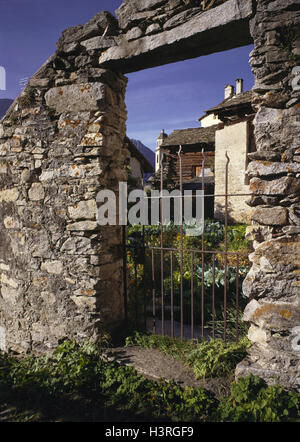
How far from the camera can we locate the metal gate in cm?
295

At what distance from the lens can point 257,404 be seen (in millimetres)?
2104

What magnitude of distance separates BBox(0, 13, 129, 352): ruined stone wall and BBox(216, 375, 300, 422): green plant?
152 centimetres

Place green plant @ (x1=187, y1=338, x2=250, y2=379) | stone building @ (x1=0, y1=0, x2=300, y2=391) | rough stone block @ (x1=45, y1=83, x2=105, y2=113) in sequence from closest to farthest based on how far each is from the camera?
stone building @ (x1=0, y1=0, x2=300, y2=391) < green plant @ (x1=187, y1=338, x2=250, y2=379) < rough stone block @ (x1=45, y1=83, x2=105, y2=113)

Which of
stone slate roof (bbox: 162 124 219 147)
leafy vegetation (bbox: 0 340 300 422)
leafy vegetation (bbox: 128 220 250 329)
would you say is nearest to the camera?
leafy vegetation (bbox: 0 340 300 422)

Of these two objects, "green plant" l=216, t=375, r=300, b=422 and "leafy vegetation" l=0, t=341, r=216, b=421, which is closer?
"green plant" l=216, t=375, r=300, b=422

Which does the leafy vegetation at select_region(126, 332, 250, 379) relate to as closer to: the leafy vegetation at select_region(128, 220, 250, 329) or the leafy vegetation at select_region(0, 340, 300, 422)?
the leafy vegetation at select_region(0, 340, 300, 422)

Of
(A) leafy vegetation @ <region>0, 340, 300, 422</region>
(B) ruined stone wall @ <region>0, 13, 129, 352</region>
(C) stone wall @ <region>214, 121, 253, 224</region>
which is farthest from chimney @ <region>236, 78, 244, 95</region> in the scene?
(A) leafy vegetation @ <region>0, 340, 300, 422</region>

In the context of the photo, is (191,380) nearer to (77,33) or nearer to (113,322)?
(113,322)

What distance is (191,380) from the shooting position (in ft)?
8.55

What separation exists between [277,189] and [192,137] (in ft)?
44.9

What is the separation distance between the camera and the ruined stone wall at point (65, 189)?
9.86 ft

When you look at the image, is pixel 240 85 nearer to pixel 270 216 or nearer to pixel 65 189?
pixel 65 189

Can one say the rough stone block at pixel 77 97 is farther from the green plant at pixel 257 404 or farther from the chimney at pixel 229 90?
the chimney at pixel 229 90
